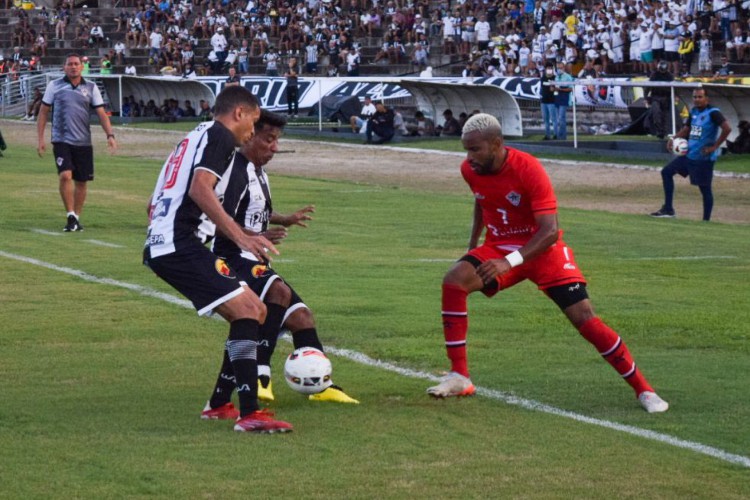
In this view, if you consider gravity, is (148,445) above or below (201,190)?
below

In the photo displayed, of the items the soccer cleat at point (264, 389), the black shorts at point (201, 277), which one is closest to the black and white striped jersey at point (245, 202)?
the black shorts at point (201, 277)

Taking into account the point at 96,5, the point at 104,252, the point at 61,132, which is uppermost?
the point at 96,5

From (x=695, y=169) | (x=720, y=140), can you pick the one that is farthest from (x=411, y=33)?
(x=720, y=140)

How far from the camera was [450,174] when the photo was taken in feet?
101

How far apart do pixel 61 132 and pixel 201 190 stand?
1116cm

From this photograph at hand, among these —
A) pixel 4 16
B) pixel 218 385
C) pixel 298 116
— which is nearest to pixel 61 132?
pixel 218 385

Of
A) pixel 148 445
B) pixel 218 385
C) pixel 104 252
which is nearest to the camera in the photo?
pixel 148 445

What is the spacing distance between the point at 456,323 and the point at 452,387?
0.37 meters

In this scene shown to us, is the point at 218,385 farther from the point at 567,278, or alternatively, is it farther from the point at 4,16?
the point at 4,16

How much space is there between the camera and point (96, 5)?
3056 inches

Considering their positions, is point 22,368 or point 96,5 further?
point 96,5

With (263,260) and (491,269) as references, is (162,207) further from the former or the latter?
(491,269)

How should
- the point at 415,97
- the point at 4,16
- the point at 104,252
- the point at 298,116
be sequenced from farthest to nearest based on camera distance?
the point at 4,16 < the point at 298,116 < the point at 415,97 < the point at 104,252

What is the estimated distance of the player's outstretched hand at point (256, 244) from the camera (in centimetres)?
714
